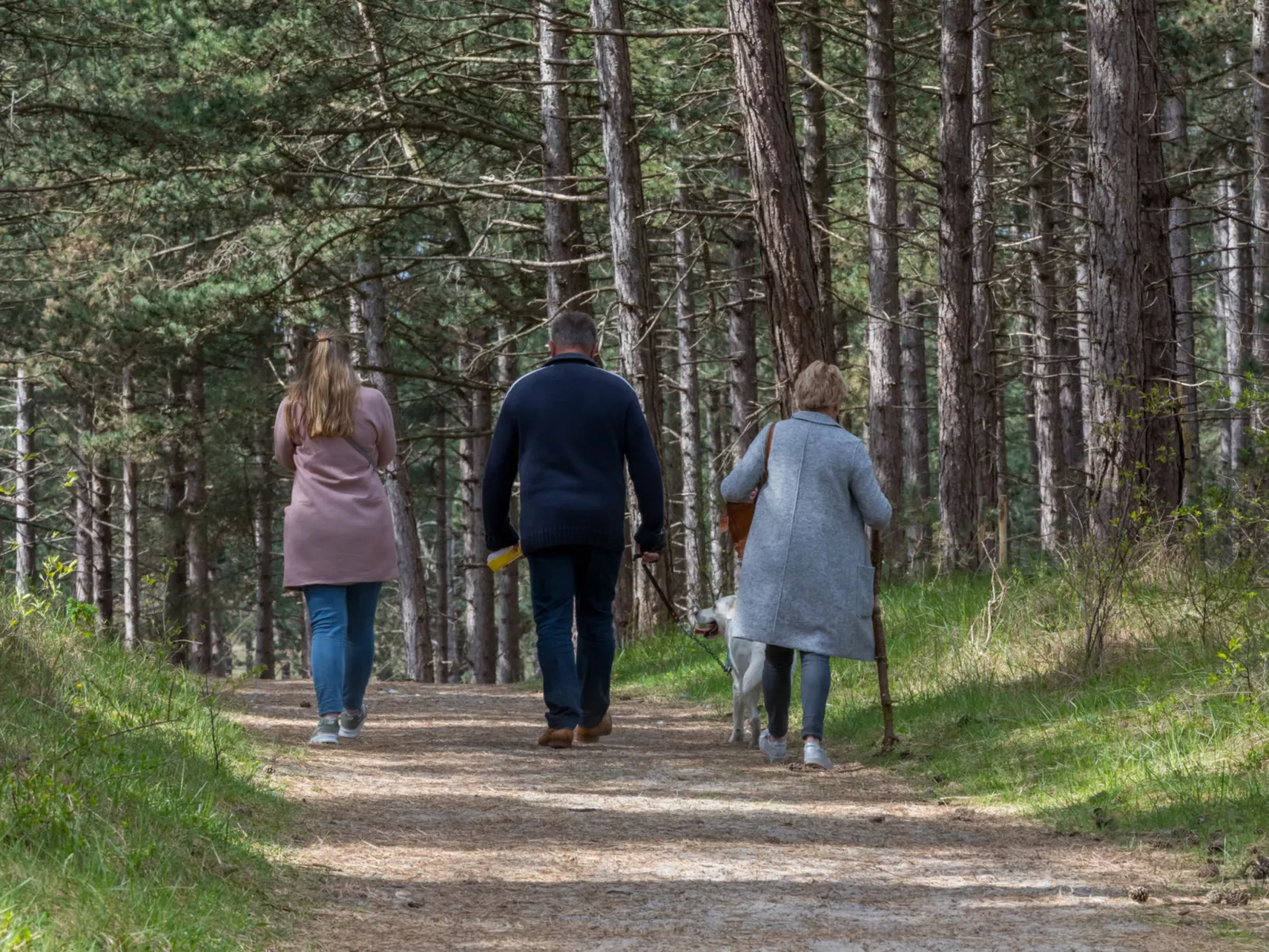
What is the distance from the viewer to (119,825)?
3.89 m

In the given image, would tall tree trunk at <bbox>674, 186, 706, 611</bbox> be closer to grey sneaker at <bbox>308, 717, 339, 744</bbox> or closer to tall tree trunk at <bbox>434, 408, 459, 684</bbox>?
tall tree trunk at <bbox>434, 408, 459, 684</bbox>

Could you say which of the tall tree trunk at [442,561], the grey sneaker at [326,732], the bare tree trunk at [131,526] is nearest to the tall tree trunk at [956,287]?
the grey sneaker at [326,732]

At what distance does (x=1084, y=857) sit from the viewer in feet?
16.0

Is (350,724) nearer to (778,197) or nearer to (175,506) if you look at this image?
(778,197)

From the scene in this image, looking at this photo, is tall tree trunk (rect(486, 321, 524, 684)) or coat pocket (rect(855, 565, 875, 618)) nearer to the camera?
coat pocket (rect(855, 565, 875, 618))

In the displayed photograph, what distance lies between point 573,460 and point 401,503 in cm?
1343

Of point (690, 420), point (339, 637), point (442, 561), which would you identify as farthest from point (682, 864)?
point (442, 561)

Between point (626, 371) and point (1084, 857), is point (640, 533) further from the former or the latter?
point (626, 371)

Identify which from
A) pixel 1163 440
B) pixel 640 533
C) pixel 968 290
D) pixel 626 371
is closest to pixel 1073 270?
pixel 968 290

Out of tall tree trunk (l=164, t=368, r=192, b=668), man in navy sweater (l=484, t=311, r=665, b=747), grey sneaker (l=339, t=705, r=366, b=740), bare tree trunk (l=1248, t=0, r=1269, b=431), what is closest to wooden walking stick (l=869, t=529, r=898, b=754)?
man in navy sweater (l=484, t=311, r=665, b=747)

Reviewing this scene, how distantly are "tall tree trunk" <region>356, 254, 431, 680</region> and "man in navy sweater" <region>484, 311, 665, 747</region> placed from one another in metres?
12.1

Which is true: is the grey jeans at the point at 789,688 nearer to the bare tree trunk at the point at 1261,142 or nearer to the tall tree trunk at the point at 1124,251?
the tall tree trunk at the point at 1124,251

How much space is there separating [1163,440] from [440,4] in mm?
11258

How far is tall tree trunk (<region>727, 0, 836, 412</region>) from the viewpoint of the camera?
8.89 meters
